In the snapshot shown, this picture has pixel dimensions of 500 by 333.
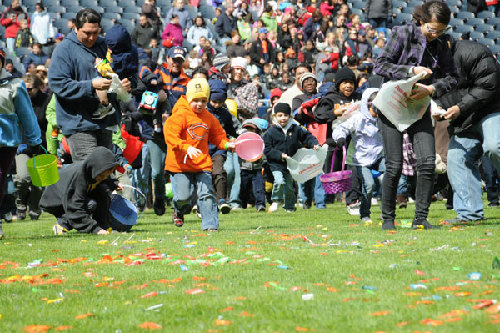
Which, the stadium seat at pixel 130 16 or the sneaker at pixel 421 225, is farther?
the stadium seat at pixel 130 16

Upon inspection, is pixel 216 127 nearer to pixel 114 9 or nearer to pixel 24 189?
pixel 24 189

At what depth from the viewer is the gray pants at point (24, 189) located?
13.2 m

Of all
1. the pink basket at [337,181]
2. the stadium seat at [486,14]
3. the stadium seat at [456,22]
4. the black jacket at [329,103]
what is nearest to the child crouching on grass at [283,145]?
the black jacket at [329,103]

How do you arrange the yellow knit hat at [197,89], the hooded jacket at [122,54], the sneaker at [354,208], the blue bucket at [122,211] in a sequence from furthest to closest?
the sneaker at [354,208]
the hooded jacket at [122,54]
the blue bucket at [122,211]
the yellow knit hat at [197,89]

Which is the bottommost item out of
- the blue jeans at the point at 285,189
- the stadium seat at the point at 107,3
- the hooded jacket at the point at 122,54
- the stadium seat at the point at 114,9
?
the blue jeans at the point at 285,189

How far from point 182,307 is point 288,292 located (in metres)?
0.63

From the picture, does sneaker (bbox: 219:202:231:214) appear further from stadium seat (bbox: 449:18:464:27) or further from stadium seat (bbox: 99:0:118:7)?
stadium seat (bbox: 449:18:464:27)

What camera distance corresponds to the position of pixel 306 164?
42.7 ft

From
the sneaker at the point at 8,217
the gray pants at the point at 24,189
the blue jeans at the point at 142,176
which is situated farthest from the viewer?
the blue jeans at the point at 142,176

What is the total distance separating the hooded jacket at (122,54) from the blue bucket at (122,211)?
1682 millimetres

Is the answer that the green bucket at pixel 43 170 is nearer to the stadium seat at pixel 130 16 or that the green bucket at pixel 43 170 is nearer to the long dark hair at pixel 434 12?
the long dark hair at pixel 434 12

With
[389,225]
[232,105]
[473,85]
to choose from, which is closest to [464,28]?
[232,105]

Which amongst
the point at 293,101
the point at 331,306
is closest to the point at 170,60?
the point at 293,101

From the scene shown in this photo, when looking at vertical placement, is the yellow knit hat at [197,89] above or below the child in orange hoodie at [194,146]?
above
